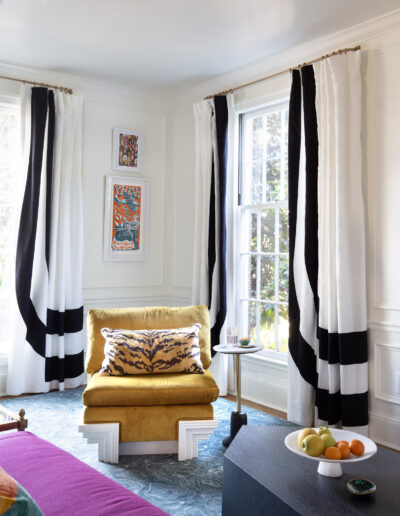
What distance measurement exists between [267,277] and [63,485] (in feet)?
9.48

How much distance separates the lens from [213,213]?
14.4 feet

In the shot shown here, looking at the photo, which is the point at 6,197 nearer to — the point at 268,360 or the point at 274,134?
the point at 274,134

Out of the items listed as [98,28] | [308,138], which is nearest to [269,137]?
[308,138]

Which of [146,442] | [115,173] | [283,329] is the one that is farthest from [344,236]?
[115,173]

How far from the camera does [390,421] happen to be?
10.4 feet

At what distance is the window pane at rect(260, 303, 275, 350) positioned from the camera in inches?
162

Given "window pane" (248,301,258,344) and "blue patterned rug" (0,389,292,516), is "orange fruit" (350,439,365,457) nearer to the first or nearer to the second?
"blue patterned rug" (0,389,292,516)

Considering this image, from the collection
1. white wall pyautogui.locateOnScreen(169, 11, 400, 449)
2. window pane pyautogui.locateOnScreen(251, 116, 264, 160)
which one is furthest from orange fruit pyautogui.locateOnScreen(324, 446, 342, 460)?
window pane pyautogui.locateOnScreen(251, 116, 264, 160)

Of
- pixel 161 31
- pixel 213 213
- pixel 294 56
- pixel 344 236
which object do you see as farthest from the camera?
pixel 213 213

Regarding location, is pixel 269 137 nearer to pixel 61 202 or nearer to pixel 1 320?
pixel 61 202

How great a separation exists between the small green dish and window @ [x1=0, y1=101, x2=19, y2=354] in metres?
3.33

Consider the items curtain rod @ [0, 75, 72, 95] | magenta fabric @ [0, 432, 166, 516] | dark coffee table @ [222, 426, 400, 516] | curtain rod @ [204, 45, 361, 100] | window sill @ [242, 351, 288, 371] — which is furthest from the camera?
curtain rod @ [0, 75, 72, 95]

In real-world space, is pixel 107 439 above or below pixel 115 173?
below

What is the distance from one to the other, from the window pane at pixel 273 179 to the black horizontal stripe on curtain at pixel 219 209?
0.39m
